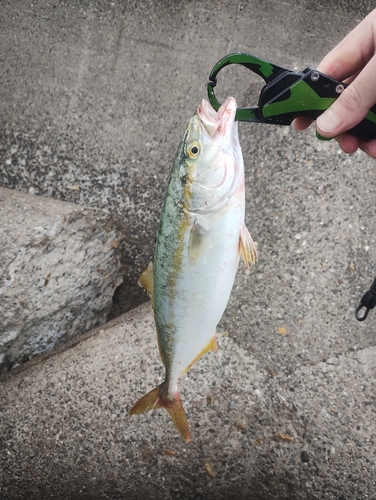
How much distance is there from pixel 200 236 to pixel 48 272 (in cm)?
130

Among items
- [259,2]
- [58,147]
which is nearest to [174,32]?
[259,2]

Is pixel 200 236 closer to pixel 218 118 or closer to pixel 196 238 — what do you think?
pixel 196 238

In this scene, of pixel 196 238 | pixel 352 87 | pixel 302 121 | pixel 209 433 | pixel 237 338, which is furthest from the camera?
pixel 237 338

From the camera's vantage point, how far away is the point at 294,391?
2.45 metres

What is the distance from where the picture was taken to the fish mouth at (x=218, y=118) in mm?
1570

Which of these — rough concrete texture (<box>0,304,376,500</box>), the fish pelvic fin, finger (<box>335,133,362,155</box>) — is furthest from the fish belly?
rough concrete texture (<box>0,304,376,500</box>)

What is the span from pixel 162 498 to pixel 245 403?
2.07 ft

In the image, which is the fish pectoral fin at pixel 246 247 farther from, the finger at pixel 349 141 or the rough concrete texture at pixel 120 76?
the rough concrete texture at pixel 120 76

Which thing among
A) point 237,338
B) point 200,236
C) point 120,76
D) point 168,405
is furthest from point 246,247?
point 120,76

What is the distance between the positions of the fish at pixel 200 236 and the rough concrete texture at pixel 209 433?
788 mm

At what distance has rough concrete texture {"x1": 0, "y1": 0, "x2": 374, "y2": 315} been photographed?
294cm

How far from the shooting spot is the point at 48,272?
104 inches

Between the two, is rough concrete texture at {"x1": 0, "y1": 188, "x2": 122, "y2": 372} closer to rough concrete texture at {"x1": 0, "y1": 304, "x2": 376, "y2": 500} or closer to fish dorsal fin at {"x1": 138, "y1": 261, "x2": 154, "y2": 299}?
rough concrete texture at {"x1": 0, "y1": 304, "x2": 376, "y2": 500}

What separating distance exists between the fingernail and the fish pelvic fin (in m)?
1.15
